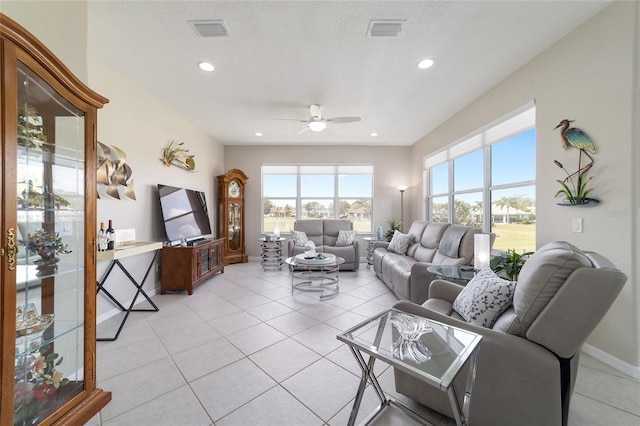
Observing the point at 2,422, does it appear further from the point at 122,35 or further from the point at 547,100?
the point at 547,100

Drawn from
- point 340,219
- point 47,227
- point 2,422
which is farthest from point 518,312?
point 340,219

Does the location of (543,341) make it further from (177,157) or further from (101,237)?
(177,157)

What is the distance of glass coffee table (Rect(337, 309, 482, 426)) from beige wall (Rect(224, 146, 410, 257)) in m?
4.63

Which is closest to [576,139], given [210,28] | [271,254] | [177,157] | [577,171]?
[577,171]

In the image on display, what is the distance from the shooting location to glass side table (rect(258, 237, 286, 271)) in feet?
16.2

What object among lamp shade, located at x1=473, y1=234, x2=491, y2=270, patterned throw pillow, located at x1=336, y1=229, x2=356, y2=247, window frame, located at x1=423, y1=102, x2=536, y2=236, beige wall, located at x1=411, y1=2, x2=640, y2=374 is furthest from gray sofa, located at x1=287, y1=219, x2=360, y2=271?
beige wall, located at x1=411, y1=2, x2=640, y2=374

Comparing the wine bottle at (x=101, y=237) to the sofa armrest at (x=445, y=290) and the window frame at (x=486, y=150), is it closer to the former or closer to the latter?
the sofa armrest at (x=445, y=290)

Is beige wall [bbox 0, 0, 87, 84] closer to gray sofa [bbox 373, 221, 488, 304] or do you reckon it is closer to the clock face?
gray sofa [bbox 373, 221, 488, 304]

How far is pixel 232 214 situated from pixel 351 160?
3.09m

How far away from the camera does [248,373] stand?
179cm

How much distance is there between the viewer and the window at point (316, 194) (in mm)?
5969

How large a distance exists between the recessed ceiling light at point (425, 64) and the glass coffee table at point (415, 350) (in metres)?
2.51

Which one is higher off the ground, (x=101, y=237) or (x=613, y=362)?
(x=101, y=237)

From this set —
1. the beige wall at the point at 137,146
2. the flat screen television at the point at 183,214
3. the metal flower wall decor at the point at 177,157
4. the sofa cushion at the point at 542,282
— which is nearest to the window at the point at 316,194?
the flat screen television at the point at 183,214
